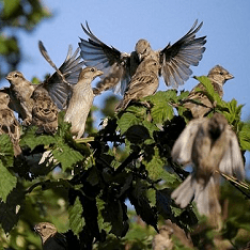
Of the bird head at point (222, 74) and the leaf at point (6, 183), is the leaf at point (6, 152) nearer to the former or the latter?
the leaf at point (6, 183)

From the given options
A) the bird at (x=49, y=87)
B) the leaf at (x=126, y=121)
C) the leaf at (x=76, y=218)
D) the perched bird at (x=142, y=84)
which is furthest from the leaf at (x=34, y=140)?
the bird at (x=49, y=87)

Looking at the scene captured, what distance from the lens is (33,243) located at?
21.4 ft

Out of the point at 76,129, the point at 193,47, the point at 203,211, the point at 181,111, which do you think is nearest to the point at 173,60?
the point at 193,47

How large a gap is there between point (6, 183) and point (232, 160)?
1250mm

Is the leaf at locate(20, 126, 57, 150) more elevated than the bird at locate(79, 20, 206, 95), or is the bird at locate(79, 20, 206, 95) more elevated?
the bird at locate(79, 20, 206, 95)

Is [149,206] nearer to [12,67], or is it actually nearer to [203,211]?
[203,211]

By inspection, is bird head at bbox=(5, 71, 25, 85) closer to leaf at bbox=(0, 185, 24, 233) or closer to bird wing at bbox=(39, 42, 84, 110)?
bird wing at bbox=(39, 42, 84, 110)

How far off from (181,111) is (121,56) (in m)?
2.84

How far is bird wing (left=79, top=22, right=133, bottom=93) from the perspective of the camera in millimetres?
5781

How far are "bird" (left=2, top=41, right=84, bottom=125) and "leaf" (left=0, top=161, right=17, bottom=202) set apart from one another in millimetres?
1420

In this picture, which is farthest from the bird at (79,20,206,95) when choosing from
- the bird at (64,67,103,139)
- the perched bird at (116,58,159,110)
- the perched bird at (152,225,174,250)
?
the perched bird at (152,225,174,250)

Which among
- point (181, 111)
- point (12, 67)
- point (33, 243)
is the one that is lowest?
point (33, 243)

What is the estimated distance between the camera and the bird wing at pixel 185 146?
2.23 m

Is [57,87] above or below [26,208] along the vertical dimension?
above
